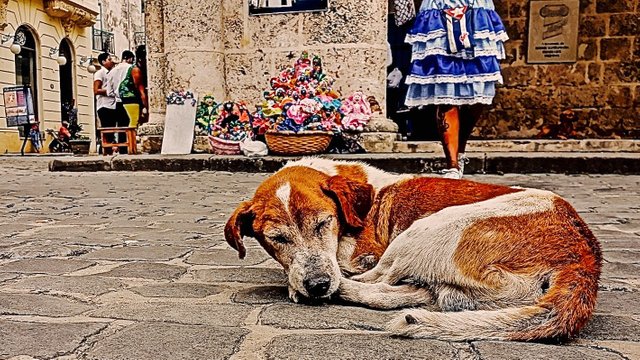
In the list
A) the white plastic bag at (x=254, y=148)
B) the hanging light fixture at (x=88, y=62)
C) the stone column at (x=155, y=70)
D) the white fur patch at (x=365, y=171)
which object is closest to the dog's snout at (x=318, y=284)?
the white fur patch at (x=365, y=171)

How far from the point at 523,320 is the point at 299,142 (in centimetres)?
772

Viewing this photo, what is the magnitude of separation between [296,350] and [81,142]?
17577mm

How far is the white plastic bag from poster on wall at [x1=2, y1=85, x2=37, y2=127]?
14147 millimetres

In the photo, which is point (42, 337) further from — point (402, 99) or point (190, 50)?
point (402, 99)

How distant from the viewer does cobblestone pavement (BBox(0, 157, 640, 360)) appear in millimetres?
1926

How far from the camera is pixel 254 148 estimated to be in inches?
389

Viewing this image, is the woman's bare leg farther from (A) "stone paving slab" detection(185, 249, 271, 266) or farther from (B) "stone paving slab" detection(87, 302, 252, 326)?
(B) "stone paving slab" detection(87, 302, 252, 326)

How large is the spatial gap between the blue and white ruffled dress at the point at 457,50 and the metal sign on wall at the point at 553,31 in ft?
25.1

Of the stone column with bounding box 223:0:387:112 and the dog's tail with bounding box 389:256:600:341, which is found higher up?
the stone column with bounding box 223:0:387:112

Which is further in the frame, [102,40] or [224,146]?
[102,40]

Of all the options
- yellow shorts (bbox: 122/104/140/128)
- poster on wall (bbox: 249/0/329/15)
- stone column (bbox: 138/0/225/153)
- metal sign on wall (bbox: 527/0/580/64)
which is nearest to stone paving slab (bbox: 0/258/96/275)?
stone column (bbox: 138/0/225/153)

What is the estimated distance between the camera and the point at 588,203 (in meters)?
5.88

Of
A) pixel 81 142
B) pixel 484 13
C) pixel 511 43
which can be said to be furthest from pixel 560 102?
pixel 81 142

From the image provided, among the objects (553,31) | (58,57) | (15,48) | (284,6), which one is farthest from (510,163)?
(58,57)
